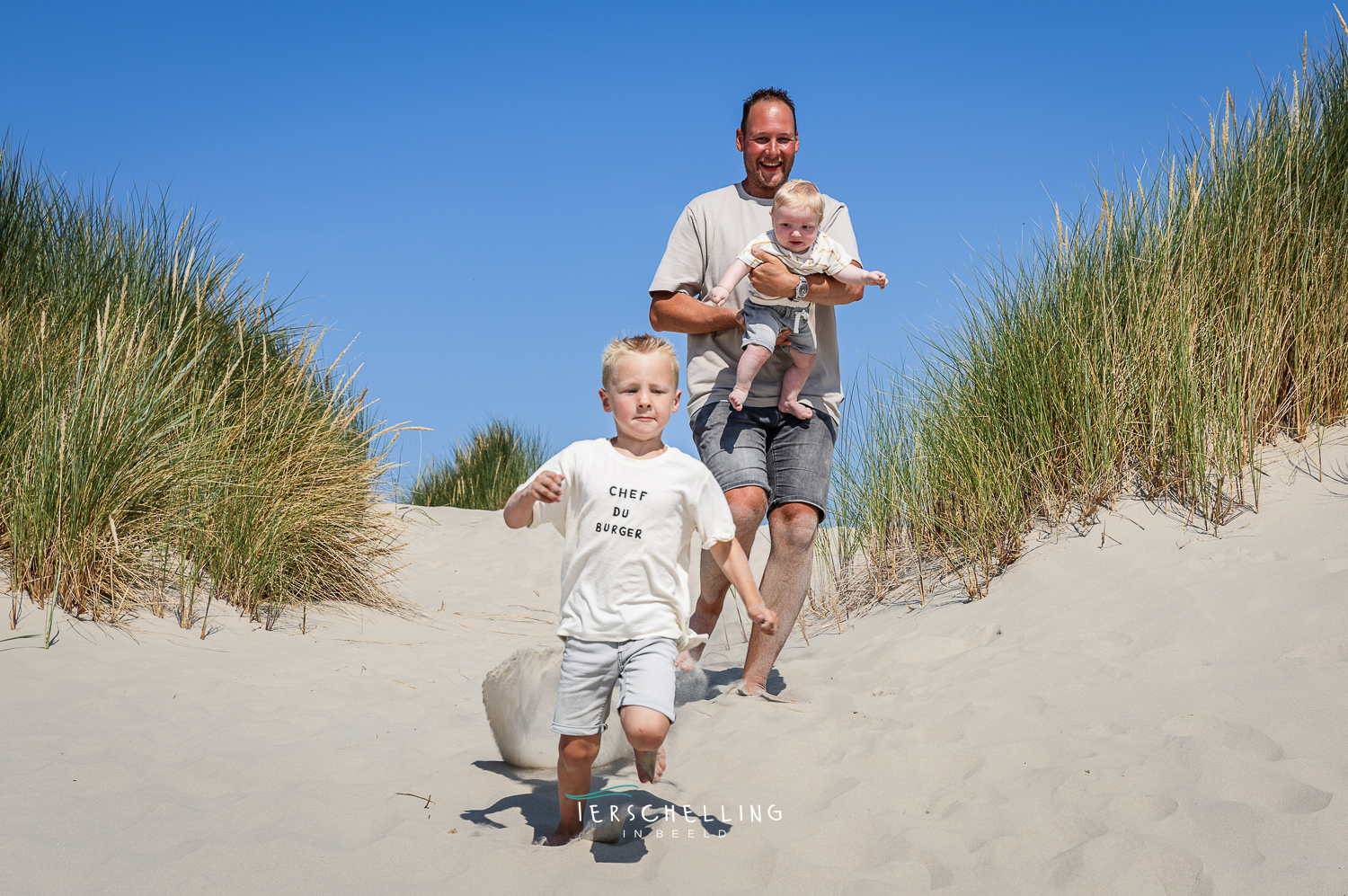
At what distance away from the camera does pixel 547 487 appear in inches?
88.7

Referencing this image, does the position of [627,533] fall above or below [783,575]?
above

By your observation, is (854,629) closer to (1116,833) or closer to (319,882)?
(1116,833)

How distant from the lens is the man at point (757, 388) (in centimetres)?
329

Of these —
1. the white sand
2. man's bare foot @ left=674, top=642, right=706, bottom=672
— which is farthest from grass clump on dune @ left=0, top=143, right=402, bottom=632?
man's bare foot @ left=674, top=642, right=706, bottom=672

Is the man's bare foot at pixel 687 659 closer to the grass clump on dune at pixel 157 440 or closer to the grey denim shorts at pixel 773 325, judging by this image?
the grey denim shorts at pixel 773 325

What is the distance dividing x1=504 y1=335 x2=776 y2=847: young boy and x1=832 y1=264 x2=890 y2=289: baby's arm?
3.54 ft

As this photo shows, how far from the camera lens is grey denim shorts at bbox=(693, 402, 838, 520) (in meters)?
3.30

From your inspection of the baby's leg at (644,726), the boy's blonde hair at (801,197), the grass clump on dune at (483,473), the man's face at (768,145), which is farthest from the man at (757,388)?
the grass clump on dune at (483,473)

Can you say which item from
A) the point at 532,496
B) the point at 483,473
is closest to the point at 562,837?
the point at 532,496

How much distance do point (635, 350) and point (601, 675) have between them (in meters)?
0.78

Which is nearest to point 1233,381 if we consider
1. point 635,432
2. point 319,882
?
point 635,432

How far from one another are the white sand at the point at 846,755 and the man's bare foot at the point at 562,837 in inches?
2.4

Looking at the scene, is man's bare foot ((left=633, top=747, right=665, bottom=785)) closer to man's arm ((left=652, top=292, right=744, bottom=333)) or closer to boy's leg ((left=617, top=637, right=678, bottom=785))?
boy's leg ((left=617, top=637, right=678, bottom=785))

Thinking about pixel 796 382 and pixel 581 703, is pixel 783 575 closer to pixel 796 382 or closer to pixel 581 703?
pixel 796 382
